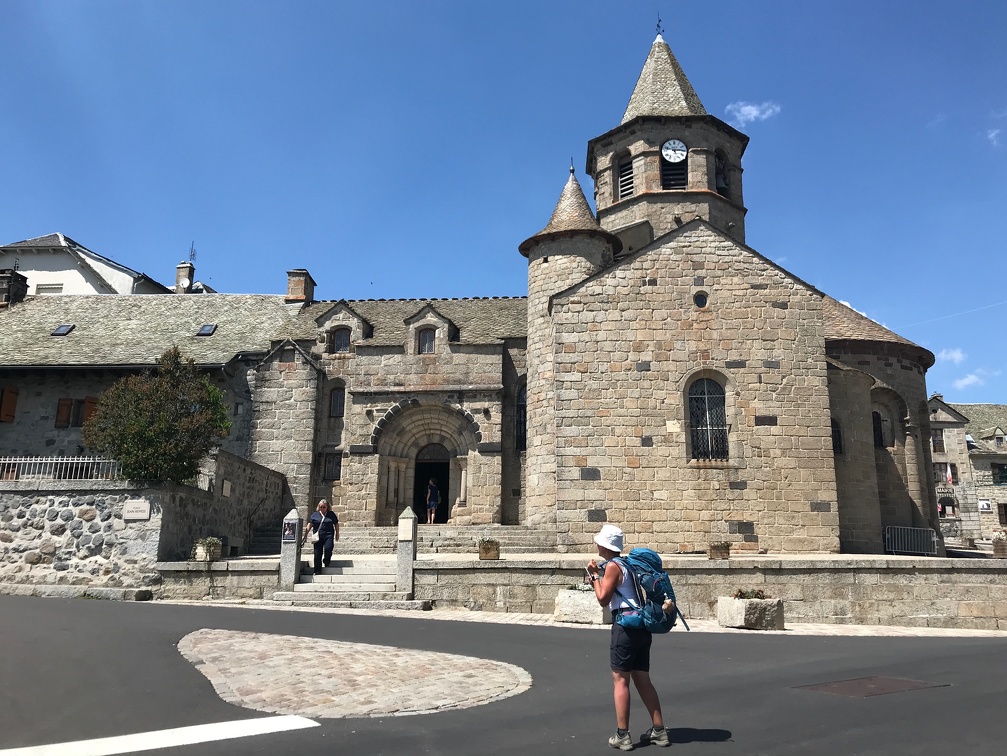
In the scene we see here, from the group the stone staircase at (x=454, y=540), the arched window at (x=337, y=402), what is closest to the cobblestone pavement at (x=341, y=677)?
the stone staircase at (x=454, y=540)

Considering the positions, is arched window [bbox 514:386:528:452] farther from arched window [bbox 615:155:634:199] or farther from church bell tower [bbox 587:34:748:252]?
arched window [bbox 615:155:634:199]

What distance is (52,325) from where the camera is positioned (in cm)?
2656

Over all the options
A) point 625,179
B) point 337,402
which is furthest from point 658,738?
point 625,179

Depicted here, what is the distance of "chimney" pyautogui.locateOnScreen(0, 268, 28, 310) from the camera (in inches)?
1130

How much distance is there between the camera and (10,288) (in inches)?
1136

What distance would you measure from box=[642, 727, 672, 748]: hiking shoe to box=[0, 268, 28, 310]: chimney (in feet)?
102

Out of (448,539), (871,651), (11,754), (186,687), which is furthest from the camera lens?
(448,539)

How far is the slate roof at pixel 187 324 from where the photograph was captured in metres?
23.8

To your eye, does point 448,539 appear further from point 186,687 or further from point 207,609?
point 186,687

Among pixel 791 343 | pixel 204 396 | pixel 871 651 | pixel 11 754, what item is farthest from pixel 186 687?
pixel 791 343

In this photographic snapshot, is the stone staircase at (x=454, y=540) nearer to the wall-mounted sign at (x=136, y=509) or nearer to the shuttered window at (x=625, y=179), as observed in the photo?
the wall-mounted sign at (x=136, y=509)

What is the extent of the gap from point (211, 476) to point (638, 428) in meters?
9.77

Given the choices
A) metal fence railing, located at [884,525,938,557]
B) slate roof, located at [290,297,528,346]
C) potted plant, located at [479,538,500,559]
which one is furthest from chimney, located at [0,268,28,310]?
metal fence railing, located at [884,525,938,557]

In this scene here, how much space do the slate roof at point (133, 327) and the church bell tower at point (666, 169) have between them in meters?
12.2
